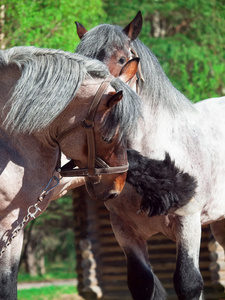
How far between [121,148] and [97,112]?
267 millimetres

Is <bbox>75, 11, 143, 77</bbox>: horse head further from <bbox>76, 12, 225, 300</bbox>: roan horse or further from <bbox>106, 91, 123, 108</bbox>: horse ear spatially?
<bbox>106, 91, 123, 108</bbox>: horse ear

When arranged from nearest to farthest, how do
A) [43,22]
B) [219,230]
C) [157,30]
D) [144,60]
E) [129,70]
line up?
[129,70], [144,60], [219,230], [43,22], [157,30]

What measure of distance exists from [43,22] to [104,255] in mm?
4095

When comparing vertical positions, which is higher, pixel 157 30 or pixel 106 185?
pixel 157 30

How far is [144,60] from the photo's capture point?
4.02 meters

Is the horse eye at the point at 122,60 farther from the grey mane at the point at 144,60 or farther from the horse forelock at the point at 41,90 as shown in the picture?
the horse forelock at the point at 41,90

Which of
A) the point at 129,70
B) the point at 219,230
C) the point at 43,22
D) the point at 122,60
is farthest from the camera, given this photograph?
the point at 43,22

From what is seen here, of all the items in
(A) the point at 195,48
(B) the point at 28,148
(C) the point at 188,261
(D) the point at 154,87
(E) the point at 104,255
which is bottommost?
(E) the point at 104,255

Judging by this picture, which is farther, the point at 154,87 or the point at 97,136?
the point at 154,87

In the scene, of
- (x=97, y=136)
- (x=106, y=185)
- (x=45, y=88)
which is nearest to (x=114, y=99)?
(x=97, y=136)

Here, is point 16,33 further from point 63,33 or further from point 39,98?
point 39,98

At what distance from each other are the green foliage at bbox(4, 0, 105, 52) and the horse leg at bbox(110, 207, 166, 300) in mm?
4738

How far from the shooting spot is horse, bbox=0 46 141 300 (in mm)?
2971

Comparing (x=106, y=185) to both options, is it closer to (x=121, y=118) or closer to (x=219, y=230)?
(x=121, y=118)
